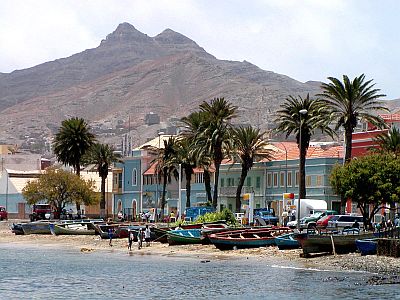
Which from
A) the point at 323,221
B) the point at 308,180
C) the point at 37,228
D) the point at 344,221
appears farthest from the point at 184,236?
the point at 37,228

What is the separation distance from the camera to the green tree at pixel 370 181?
7656cm

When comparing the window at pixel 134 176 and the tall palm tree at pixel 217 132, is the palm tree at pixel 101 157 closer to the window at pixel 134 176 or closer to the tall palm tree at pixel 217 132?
the window at pixel 134 176

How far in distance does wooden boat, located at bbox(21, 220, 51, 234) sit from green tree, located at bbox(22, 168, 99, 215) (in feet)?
66.7

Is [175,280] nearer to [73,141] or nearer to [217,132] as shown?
[217,132]

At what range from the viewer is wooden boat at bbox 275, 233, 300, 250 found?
66.9 m

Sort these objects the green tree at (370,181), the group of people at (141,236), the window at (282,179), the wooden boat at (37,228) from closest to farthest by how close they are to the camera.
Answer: the green tree at (370,181), the group of people at (141,236), the wooden boat at (37,228), the window at (282,179)

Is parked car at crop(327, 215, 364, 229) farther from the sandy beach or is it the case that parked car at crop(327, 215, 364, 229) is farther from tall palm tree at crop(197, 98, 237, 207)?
tall palm tree at crop(197, 98, 237, 207)

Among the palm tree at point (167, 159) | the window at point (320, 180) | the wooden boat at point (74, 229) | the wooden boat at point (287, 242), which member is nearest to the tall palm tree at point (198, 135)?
the palm tree at point (167, 159)

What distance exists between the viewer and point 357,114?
263 ft

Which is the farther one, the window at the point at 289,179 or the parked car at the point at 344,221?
the window at the point at 289,179

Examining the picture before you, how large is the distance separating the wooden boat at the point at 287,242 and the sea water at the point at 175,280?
3.24 metres

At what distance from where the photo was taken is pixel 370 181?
251 ft

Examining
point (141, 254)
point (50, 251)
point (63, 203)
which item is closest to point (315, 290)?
point (141, 254)

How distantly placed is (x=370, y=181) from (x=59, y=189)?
6365 centimetres
